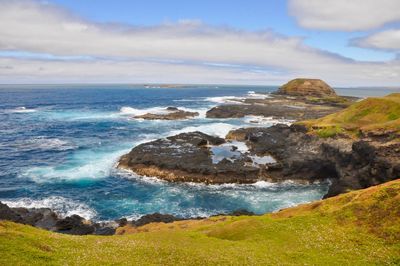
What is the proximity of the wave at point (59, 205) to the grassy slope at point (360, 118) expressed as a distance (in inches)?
1903

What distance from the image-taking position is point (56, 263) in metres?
19.3

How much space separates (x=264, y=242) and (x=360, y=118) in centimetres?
5817

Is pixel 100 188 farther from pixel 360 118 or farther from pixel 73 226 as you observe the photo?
pixel 360 118

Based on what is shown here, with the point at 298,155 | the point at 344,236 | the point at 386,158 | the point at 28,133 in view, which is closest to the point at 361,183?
the point at 386,158

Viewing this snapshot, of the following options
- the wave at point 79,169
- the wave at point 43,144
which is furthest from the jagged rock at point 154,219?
the wave at point 43,144

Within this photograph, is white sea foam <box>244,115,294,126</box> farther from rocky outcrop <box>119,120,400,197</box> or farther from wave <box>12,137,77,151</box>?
wave <box>12,137,77,151</box>

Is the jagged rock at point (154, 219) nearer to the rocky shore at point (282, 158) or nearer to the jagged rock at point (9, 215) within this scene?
the jagged rock at point (9, 215)

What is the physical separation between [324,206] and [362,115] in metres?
50.9

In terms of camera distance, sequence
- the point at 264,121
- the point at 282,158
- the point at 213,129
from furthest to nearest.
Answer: the point at 264,121 → the point at 213,129 → the point at 282,158

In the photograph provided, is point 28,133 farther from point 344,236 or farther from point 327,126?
point 344,236

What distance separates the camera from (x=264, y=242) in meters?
26.9

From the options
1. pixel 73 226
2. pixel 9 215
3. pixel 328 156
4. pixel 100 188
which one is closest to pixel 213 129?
pixel 328 156

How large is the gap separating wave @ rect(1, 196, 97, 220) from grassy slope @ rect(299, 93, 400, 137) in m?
48.3

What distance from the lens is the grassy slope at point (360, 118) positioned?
7050cm
